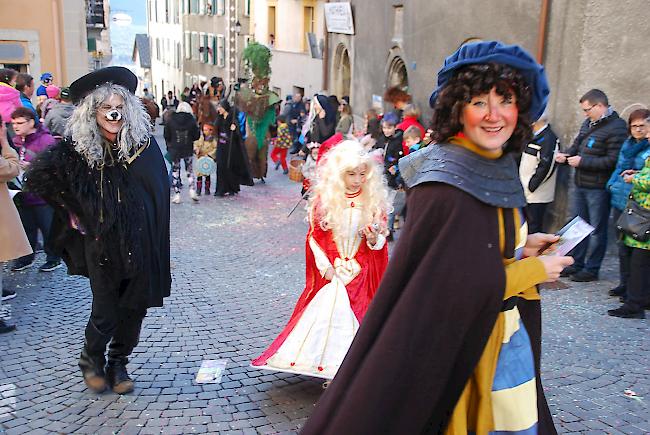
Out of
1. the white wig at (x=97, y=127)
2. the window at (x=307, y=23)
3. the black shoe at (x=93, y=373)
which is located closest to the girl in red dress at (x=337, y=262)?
the black shoe at (x=93, y=373)

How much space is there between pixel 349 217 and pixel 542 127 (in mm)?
3769

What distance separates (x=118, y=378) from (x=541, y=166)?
5145mm

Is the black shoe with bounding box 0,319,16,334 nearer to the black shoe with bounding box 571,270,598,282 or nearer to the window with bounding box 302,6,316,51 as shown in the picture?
the black shoe with bounding box 571,270,598,282

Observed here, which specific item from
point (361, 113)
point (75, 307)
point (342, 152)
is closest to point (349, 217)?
point (342, 152)

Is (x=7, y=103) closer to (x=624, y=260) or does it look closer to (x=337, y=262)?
(x=337, y=262)

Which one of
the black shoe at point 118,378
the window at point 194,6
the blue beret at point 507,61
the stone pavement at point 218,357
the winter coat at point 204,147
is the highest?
the window at point 194,6

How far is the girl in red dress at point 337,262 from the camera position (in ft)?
13.2

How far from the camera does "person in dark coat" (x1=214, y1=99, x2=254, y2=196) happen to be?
37.6ft

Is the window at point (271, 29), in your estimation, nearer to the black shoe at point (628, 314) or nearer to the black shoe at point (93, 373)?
the black shoe at point (628, 314)

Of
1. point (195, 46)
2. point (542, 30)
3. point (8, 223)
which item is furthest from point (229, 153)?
point (195, 46)

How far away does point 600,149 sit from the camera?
253 inches

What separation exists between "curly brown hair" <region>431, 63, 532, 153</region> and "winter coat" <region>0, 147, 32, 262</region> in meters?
4.13

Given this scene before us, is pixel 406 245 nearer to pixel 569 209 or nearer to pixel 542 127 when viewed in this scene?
pixel 542 127

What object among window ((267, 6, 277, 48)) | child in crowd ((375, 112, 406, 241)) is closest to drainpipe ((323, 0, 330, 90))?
window ((267, 6, 277, 48))
